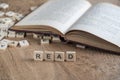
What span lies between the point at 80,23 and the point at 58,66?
23 cm

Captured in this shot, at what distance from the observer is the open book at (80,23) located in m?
1.08

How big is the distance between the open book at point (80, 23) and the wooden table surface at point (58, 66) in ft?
0.15

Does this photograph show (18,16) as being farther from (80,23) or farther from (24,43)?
(80,23)

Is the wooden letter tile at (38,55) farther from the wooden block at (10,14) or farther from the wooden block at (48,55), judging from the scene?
the wooden block at (10,14)

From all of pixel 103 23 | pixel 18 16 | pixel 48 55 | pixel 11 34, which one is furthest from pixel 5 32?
pixel 103 23

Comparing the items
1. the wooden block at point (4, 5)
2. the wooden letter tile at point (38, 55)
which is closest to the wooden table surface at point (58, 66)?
the wooden letter tile at point (38, 55)

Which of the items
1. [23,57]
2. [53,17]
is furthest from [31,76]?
[53,17]

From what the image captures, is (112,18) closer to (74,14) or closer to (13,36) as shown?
(74,14)

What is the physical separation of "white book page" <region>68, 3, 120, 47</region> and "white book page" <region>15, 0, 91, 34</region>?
0.14 feet

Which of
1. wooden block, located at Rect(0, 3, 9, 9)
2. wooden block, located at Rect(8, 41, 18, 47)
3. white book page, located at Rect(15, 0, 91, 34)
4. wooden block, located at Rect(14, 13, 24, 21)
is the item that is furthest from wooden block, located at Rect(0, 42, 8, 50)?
wooden block, located at Rect(0, 3, 9, 9)

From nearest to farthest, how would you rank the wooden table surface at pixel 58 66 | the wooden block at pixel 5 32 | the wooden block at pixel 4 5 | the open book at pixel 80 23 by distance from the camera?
the wooden table surface at pixel 58 66 < the open book at pixel 80 23 < the wooden block at pixel 5 32 < the wooden block at pixel 4 5

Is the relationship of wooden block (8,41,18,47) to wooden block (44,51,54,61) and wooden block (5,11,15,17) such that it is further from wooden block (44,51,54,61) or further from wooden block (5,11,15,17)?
wooden block (5,11,15,17)

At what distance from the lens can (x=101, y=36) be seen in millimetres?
1072

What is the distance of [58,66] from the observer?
1.01m
